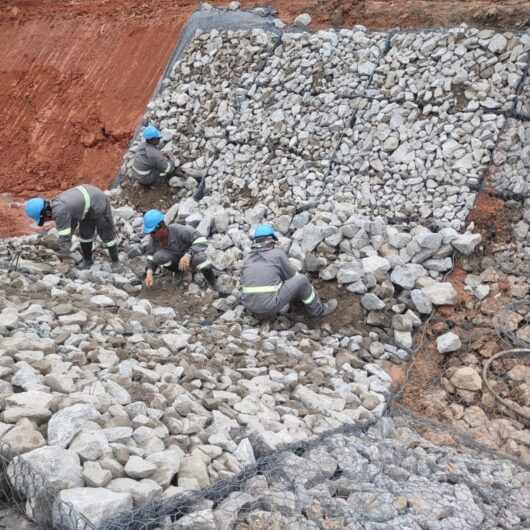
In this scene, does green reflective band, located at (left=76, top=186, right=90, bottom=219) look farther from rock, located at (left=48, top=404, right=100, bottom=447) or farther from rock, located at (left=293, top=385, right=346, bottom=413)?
rock, located at (left=48, top=404, right=100, bottom=447)

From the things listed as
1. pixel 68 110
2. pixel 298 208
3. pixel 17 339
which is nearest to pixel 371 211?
pixel 298 208

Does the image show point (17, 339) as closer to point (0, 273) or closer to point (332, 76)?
point (0, 273)

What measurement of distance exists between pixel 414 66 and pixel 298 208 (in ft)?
8.79

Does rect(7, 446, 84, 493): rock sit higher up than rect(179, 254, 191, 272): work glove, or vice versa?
rect(7, 446, 84, 493): rock

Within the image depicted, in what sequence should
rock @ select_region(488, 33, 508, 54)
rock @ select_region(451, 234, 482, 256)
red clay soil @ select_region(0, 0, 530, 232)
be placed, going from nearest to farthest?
1. rock @ select_region(451, 234, 482, 256)
2. rock @ select_region(488, 33, 508, 54)
3. red clay soil @ select_region(0, 0, 530, 232)

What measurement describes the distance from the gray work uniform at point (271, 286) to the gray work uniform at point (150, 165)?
363 centimetres

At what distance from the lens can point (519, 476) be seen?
14.0ft

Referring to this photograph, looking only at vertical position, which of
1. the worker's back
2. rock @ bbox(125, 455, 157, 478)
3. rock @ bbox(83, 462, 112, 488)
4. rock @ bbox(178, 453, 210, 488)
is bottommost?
the worker's back

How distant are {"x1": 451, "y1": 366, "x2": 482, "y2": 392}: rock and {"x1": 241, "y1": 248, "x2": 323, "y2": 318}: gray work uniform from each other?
158 centimetres

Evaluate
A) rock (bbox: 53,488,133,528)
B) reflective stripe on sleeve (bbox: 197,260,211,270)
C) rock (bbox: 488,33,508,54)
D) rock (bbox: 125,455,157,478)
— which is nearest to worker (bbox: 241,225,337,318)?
reflective stripe on sleeve (bbox: 197,260,211,270)

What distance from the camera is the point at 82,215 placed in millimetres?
6992

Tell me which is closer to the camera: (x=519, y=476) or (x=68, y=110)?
(x=519, y=476)

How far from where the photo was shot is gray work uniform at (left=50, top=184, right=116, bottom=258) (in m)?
6.71

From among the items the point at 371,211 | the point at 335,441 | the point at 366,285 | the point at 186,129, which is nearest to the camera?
the point at 335,441
